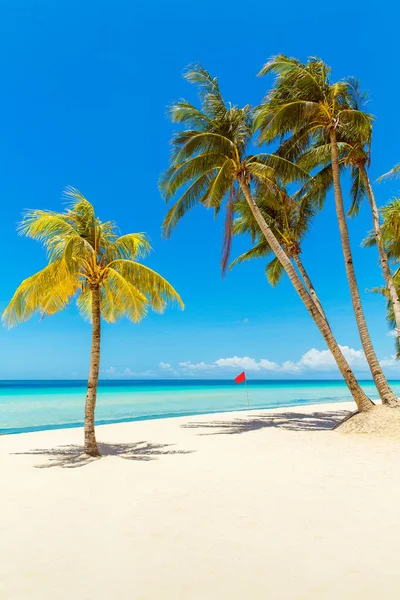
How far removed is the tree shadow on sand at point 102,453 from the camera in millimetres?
7609

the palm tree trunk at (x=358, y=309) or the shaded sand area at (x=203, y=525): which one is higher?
the palm tree trunk at (x=358, y=309)

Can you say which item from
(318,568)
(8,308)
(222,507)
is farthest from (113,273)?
(318,568)

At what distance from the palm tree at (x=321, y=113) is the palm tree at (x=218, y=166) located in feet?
3.27

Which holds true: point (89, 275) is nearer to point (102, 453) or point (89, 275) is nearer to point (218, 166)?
point (102, 453)

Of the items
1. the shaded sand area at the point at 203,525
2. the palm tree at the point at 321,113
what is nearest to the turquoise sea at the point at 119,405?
the shaded sand area at the point at 203,525

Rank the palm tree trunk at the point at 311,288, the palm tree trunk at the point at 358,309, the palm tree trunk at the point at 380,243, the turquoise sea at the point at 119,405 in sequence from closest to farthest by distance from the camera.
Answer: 1. the palm tree trunk at the point at 358,309
2. the palm tree trunk at the point at 380,243
3. the palm tree trunk at the point at 311,288
4. the turquoise sea at the point at 119,405

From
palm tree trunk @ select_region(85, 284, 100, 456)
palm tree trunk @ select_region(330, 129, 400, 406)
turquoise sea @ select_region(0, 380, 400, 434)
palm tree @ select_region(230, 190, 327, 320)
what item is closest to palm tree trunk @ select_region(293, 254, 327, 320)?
palm tree @ select_region(230, 190, 327, 320)

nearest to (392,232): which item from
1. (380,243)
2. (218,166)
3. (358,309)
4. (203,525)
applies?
(380,243)

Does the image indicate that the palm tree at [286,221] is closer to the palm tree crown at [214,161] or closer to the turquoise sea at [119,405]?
the palm tree crown at [214,161]

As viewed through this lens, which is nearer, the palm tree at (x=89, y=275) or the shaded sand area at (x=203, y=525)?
the shaded sand area at (x=203, y=525)

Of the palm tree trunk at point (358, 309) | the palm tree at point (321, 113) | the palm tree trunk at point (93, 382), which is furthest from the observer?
the palm tree at point (321, 113)

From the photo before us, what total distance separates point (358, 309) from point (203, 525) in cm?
916

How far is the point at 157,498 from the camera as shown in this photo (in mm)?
5176

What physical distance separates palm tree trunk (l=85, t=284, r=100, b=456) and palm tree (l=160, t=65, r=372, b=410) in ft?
17.4
